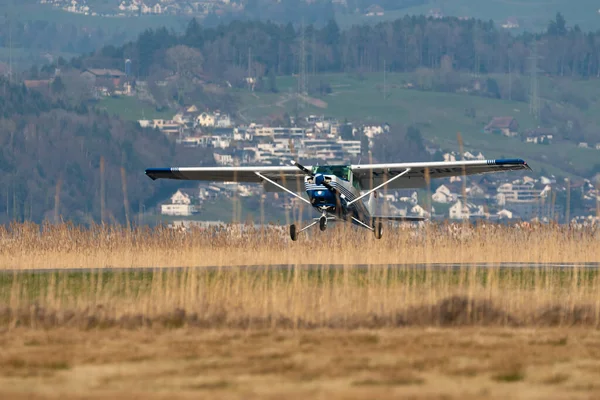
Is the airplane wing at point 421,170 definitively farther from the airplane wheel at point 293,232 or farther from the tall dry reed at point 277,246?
the airplane wheel at point 293,232

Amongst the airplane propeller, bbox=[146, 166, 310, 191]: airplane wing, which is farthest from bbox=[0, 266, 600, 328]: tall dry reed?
bbox=[146, 166, 310, 191]: airplane wing

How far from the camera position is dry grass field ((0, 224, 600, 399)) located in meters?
14.1

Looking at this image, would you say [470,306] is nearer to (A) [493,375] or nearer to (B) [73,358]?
(A) [493,375]

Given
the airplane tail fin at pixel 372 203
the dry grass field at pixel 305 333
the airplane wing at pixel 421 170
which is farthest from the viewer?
the airplane tail fin at pixel 372 203

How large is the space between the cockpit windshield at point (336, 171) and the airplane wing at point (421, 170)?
0.67 m

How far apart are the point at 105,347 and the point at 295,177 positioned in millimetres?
24872

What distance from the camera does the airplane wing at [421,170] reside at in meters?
36.4

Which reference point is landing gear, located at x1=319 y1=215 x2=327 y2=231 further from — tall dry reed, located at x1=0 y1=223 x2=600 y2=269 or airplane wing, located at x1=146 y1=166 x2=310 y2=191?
airplane wing, located at x1=146 y1=166 x2=310 y2=191

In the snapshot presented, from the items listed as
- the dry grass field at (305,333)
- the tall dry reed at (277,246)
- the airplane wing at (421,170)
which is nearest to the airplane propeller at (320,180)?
the airplane wing at (421,170)

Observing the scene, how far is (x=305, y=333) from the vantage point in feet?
58.4

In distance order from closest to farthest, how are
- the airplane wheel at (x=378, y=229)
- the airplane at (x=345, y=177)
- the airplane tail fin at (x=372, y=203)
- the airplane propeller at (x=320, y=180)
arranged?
Answer: the airplane propeller at (x=320, y=180) < the airplane at (x=345, y=177) < the airplane wheel at (x=378, y=229) < the airplane tail fin at (x=372, y=203)

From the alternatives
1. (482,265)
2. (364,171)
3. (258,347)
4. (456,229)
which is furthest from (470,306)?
(364,171)

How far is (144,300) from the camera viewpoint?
784 inches

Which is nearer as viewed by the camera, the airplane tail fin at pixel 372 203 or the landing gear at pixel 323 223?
the landing gear at pixel 323 223
